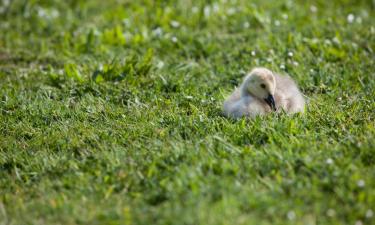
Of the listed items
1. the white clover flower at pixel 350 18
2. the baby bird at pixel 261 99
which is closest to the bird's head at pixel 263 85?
the baby bird at pixel 261 99

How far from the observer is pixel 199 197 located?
12.8 feet

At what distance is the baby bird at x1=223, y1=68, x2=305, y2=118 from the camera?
530 cm

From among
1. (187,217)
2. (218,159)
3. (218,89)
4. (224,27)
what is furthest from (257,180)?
(224,27)

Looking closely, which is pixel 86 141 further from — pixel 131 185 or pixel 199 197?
pixel 199 197

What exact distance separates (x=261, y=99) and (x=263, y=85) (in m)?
0.15

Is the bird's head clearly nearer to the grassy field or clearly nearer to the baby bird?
the baby bird

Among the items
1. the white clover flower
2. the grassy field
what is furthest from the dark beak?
the white clover flower

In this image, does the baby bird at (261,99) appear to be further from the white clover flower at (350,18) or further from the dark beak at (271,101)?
the white clover flower at (350,18)

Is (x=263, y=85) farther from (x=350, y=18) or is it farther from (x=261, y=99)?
(x=350, y=18)

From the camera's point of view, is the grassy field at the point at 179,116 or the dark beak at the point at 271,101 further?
the dark beak at the point at 271,101

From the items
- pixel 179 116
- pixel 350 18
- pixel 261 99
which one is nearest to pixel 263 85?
pixel 261 99

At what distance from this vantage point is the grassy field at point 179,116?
395 centimetres

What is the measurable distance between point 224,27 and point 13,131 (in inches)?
145

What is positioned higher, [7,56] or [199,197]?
[199,197]
